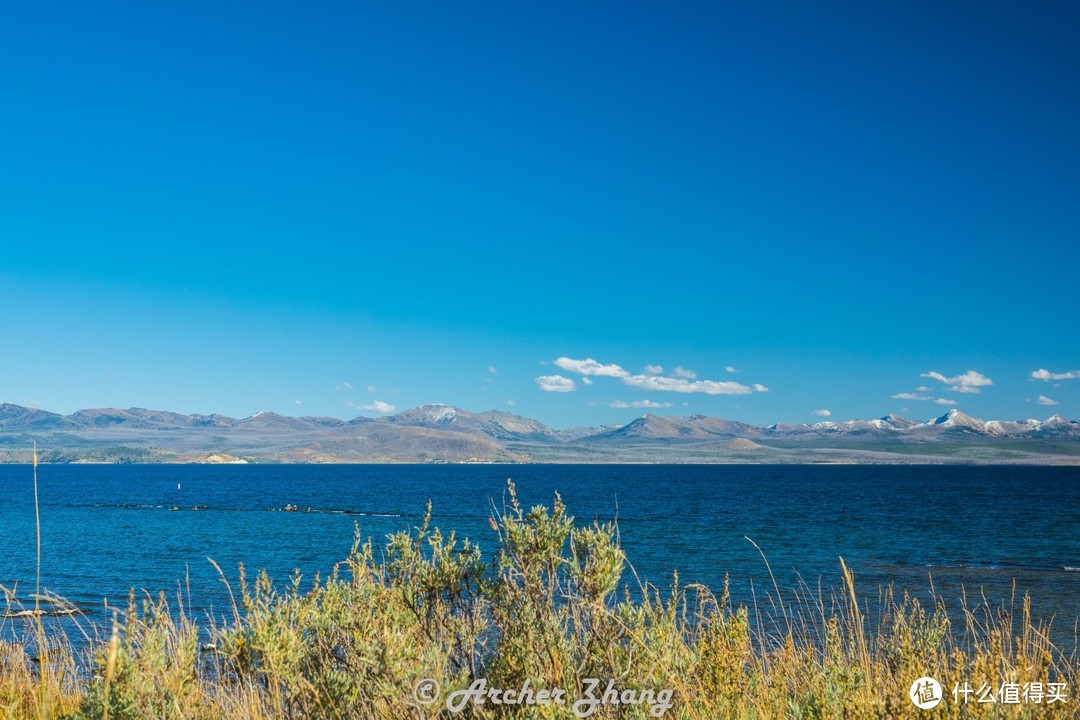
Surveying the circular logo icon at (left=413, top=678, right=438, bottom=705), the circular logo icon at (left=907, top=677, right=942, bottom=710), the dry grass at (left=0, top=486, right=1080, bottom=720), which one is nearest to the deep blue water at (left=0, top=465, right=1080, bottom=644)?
the dry grass at (left=0, top=486, right=1080, bottom=720)

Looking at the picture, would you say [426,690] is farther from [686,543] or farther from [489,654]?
[686,543]

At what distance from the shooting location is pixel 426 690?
17.6ft

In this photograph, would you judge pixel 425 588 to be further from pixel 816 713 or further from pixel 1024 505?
pixel 1024 505

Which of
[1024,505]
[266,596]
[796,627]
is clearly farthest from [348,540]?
[1024,505]

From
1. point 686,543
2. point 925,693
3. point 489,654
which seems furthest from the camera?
point 686,543

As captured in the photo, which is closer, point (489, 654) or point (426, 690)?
point (426, 690)

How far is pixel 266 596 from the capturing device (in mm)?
6469

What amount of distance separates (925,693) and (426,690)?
3365 millimetres

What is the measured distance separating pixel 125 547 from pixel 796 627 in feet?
158

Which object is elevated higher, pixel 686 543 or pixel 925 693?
pixel 925 693

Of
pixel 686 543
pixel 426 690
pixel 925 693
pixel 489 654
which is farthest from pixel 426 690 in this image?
pixel 686 543

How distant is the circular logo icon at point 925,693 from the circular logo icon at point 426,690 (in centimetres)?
302

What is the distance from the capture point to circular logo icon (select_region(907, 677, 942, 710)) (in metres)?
4.78

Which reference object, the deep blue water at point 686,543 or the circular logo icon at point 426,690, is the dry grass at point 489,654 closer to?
the circular logo icon at point 426,690
